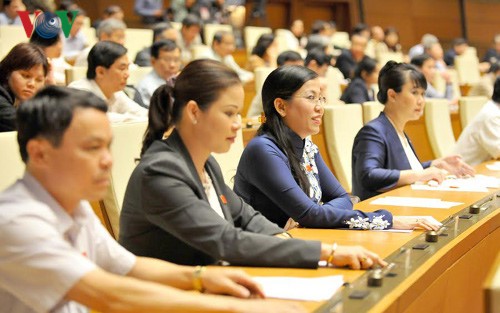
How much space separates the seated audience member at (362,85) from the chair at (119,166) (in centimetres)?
315

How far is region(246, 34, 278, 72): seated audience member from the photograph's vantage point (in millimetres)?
6691

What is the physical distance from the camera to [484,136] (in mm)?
3926

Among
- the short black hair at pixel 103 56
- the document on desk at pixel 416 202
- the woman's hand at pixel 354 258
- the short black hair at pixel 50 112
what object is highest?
the short black hair at pixel 50 112

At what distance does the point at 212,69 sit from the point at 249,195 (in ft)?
2.38

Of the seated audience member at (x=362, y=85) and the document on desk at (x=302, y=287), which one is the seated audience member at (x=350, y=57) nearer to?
the seated audience member at (x=362, y=85)

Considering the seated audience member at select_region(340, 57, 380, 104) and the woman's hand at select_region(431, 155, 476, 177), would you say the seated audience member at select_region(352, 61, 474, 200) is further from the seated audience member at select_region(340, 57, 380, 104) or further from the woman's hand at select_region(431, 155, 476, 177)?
the seated audience member at select_region(340, 57, 380, 104)

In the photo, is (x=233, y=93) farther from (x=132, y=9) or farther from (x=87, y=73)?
(x=132, y=9)

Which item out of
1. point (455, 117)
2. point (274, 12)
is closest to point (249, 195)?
point (455, 117)

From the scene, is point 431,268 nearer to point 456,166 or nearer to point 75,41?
point 456,166

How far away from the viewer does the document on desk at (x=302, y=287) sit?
144cm

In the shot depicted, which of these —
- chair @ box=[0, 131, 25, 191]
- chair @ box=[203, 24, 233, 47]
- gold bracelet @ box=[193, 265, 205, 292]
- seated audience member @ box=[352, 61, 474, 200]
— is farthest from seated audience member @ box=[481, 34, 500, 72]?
gold bracelet @ box=[193, 265, 205, 292]

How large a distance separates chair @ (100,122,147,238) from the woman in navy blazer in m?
0.35

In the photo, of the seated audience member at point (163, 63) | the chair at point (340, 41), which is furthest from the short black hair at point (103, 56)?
the chair at point (340, 41)

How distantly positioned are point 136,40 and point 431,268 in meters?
5.05
